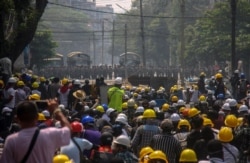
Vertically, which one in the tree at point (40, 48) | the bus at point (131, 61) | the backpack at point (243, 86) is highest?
the tree at point (40, 48)

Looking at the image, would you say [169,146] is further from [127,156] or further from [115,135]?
[115,135]

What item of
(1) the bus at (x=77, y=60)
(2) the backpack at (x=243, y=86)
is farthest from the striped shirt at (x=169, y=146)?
(1) the bus at (x=77, y=60)

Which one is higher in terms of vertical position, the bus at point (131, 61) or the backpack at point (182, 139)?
the backpack at point (182, 139)

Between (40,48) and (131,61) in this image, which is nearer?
(40,48)

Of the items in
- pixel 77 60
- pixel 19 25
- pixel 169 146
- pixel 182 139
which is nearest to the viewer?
pixel 169 146

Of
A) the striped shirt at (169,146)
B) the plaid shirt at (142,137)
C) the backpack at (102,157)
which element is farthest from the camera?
the plaid shirt at (142,137)

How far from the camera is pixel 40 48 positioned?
67.6m

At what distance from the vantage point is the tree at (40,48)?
65.8 metres

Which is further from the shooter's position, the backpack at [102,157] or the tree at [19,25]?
the tree at [19,25]

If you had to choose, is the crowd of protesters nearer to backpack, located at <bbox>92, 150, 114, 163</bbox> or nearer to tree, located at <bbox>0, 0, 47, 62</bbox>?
backpack, located at <bbox>92, 150, 114, 163</bbox>

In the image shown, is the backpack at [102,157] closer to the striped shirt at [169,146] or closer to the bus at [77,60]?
the striped shirt at [169,146]

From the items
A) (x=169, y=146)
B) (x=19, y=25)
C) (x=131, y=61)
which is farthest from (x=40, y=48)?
(x=169, y=146)

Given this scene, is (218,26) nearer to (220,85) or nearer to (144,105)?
(220,85)

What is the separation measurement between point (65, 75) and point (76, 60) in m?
24.5
